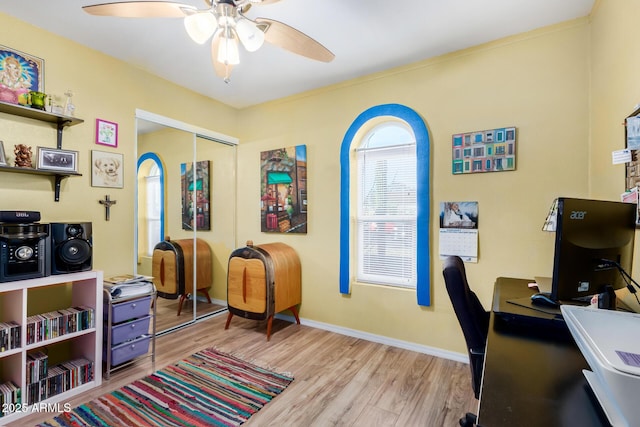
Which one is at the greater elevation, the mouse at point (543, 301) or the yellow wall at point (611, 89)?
the yellow wall at point (611, 89)

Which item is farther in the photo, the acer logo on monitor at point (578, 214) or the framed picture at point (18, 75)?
the framed picture at point (18, 75)

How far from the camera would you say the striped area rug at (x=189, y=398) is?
73.2 inches

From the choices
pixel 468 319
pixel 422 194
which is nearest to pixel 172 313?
pixel 422 194

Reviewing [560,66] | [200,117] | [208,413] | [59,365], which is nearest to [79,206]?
[59,365]

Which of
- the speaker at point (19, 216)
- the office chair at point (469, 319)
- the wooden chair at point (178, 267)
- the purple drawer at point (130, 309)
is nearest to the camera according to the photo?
the office chair at point (469, 319)

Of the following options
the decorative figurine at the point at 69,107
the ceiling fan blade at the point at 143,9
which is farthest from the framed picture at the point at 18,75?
the ceiling fan blade at the point at 143,9

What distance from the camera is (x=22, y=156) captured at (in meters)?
2.12

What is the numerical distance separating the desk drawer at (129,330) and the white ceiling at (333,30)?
90.5 inches

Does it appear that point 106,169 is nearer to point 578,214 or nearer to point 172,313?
point 172,313

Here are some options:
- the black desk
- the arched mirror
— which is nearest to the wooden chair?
the arched mirror

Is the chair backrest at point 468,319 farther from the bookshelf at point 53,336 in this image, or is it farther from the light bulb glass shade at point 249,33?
the bookshelf at point 53,336

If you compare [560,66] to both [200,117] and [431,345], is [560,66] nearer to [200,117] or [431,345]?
[431,345]

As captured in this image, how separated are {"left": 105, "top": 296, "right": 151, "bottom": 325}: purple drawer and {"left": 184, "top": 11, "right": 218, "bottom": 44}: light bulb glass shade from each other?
2029 mm

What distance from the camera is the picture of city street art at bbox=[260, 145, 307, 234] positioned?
3.44 m
